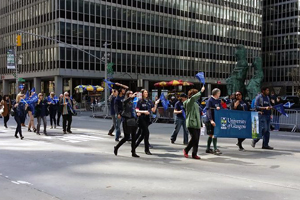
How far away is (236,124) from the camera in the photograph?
12.0 metres

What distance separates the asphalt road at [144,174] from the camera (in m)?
6.59

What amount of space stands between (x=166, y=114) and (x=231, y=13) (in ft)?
182

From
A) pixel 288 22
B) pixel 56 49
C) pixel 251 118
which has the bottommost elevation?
pixel 251 118

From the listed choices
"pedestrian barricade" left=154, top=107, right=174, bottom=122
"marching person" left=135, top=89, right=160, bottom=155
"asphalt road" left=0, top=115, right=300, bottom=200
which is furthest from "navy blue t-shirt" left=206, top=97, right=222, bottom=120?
"pedestrian barricade" left=154, top=107, right=174, bottom=122

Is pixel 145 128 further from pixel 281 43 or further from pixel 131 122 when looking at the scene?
pixel 281 43

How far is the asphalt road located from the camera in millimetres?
6586

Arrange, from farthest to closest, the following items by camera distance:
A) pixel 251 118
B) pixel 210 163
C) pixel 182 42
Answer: pixel 182 42 → pixel 251 118 → pixel 210 163

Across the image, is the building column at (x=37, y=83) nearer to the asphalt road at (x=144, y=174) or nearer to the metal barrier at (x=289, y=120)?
the metal barrier at (x=289, y=120)

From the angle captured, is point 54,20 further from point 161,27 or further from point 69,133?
point 69,133

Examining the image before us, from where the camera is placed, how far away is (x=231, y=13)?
3034 inches

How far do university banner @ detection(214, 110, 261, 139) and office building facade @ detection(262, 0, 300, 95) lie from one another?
69.2 metres

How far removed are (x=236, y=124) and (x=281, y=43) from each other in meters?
75.5

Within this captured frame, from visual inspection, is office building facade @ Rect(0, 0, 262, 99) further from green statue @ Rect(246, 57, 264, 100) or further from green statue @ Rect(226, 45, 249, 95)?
green statue @ Rect(246, 57, 264, 100)

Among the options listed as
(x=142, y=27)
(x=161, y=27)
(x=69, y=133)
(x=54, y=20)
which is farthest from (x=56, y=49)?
(x=69, y=133)
